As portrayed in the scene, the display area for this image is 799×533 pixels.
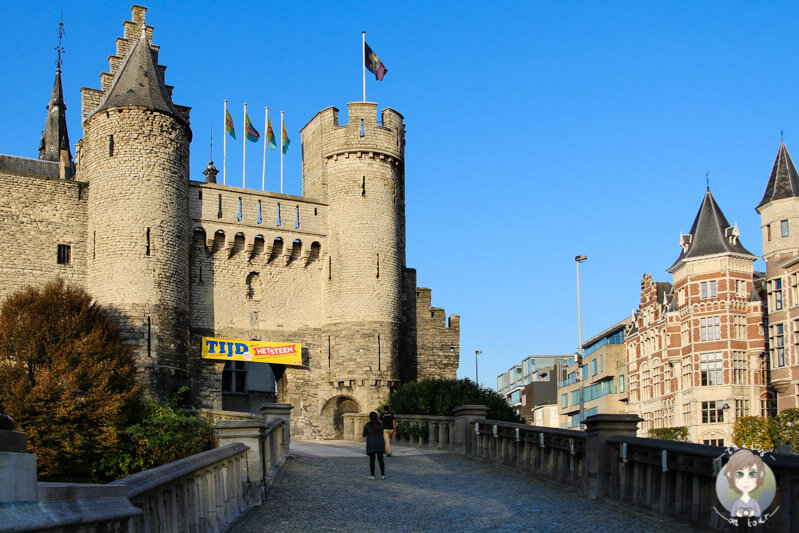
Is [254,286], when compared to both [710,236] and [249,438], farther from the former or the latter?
[710,236]

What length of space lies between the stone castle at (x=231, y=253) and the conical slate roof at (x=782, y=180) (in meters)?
24.0

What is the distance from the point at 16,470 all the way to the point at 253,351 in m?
31.7

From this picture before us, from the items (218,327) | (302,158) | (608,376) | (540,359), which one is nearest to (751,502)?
(218,327)

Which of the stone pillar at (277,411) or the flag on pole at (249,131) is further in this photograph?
the flag on pole at (249,131)

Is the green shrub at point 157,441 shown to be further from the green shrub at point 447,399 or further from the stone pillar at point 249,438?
the stone pillar at point 249,438

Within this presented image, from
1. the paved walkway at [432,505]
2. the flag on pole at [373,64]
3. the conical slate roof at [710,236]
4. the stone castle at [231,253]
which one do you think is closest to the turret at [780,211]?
the conical slate roof at [710,236]

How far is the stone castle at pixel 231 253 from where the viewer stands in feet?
108

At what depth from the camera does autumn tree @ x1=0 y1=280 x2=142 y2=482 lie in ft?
89.6

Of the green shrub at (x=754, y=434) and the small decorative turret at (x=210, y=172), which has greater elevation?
the small decorative turret at (x=210, y=172)

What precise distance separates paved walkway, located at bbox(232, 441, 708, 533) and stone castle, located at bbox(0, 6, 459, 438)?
17.1 metres

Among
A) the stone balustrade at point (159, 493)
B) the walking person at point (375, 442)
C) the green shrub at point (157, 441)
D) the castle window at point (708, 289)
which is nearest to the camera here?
the stone balustrade at point (159, 493)

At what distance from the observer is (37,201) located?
33.4 m

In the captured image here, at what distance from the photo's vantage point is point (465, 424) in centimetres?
2069

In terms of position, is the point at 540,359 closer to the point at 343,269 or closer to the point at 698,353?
the point at 698,353
